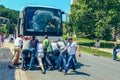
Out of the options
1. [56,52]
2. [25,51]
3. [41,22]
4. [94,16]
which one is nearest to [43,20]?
[41,22]

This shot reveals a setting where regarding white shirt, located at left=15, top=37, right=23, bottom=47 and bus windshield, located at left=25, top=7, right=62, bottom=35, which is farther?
bus windshield, located at left=25, top=7, right=62, bottom=35

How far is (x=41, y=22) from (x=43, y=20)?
191mm

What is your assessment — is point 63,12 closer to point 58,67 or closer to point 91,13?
point 58,67

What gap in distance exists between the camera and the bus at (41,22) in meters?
21.5

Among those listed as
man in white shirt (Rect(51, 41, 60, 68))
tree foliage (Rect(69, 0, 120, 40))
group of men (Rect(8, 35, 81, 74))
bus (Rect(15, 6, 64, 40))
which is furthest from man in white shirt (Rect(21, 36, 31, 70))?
tree foliage (Rect(69, 0, 120, 40))

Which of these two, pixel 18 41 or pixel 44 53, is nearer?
pixel 44 53

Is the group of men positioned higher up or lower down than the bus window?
lower down

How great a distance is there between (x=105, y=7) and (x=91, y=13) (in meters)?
2.84

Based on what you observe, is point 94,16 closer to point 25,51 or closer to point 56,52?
point 56,52

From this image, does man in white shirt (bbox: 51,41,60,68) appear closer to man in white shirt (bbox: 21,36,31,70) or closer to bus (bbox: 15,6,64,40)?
man in white shirt (bbox: 21,36,31,70)

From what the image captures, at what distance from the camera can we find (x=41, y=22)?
21.9m

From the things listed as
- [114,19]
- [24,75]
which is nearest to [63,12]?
[24,75]

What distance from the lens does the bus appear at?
21.5 m

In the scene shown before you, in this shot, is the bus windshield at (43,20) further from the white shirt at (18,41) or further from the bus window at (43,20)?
the white shirt at (18,41)
